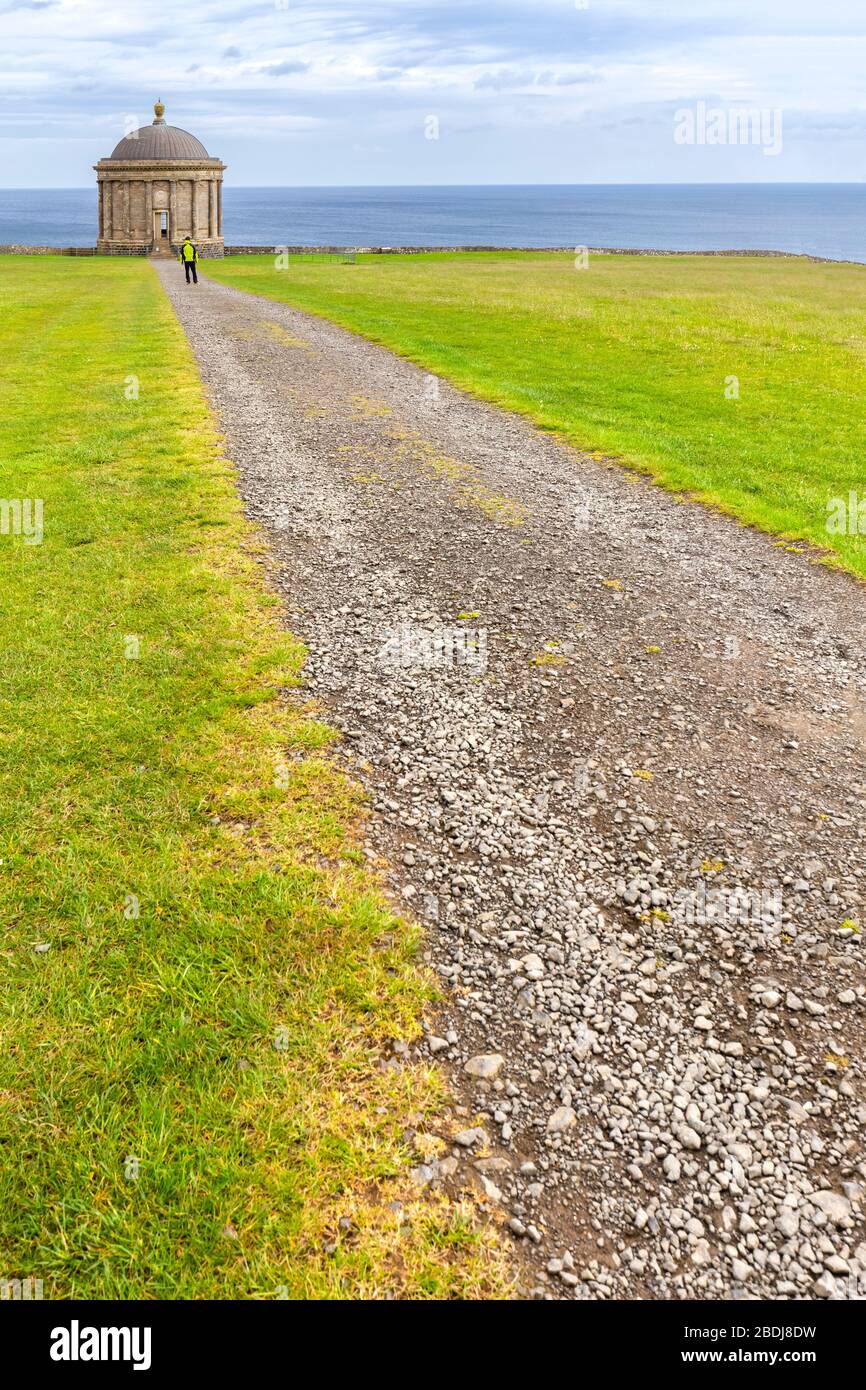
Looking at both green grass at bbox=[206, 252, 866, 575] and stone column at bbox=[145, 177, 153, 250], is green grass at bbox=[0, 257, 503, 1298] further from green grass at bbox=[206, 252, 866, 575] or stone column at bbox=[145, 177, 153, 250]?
stone column at bbox=[145, 177, 153, 250]

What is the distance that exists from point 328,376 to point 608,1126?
23.6 metres

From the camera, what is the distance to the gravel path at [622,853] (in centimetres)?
421

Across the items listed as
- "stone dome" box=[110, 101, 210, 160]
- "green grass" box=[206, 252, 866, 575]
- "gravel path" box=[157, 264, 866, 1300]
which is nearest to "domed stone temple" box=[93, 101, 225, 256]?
"stone dome" box=[110, 101, 210, 160]

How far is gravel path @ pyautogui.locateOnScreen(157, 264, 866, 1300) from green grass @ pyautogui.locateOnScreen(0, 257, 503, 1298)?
41 centimetres

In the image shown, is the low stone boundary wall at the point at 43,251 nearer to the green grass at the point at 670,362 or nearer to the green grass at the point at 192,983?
the green grass at the point at 670,362

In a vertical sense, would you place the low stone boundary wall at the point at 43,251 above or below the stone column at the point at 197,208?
below

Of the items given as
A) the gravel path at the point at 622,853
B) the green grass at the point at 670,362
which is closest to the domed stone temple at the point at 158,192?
the green grass at the point at 670,362

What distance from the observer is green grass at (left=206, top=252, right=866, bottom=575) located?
55.0 feet

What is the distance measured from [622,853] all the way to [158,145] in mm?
122990

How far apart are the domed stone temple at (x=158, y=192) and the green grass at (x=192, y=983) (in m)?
105

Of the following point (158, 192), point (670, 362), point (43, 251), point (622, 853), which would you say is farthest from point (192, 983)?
point (158, 192)

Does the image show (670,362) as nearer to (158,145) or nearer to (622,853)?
(622,853)

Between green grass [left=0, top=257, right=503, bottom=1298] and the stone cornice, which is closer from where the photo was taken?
green grass [left=0, top=257, right=503, bottom=1298]

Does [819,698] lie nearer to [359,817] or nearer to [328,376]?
[359,817]
